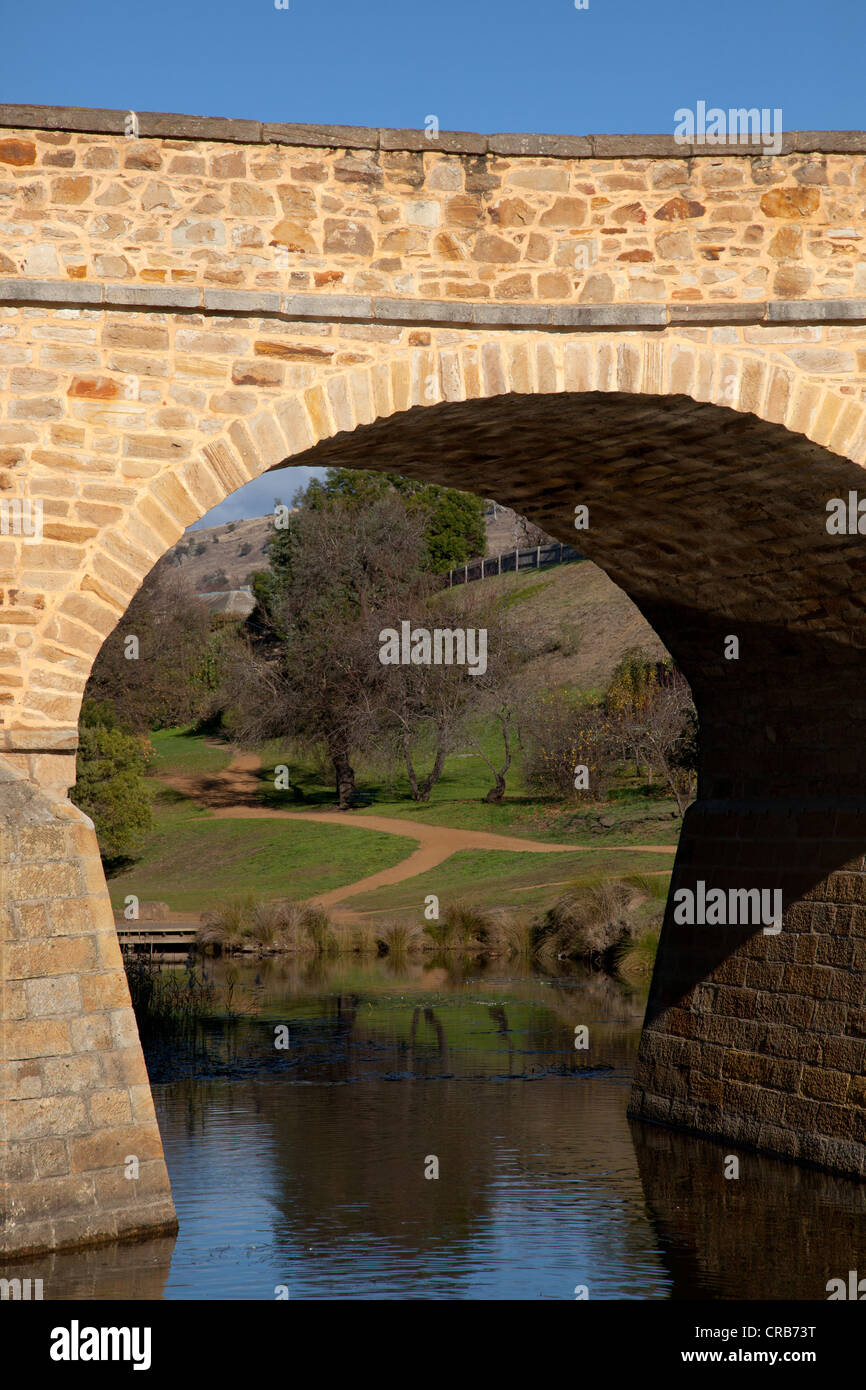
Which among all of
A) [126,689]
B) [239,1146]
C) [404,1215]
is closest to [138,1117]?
[404,1215]

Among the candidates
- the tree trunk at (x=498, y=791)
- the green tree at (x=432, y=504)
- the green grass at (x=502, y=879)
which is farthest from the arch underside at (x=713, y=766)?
the green tree at (x=432, y=504)

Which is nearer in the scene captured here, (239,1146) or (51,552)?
(51,552)

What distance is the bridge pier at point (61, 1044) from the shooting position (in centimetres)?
682

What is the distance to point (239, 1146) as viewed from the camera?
10.1 meters

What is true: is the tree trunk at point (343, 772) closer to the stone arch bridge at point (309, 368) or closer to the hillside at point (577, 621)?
the hillside at point (577, 621)

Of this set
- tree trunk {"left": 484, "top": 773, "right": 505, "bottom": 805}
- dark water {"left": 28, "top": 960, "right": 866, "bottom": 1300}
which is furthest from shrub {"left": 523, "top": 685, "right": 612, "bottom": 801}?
dark water {"left": 28, "top": 960, "right": 866, "bottom": 1300}

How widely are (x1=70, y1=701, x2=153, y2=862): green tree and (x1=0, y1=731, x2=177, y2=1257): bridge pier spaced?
1527 centimetres

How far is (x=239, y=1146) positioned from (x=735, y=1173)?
10.4 ft

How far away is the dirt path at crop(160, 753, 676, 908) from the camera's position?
25859 mm

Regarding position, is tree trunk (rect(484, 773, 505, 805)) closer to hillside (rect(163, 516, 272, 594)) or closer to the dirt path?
the dirt path

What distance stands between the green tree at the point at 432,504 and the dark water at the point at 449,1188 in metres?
29.0

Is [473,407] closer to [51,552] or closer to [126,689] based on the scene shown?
[51,552]
